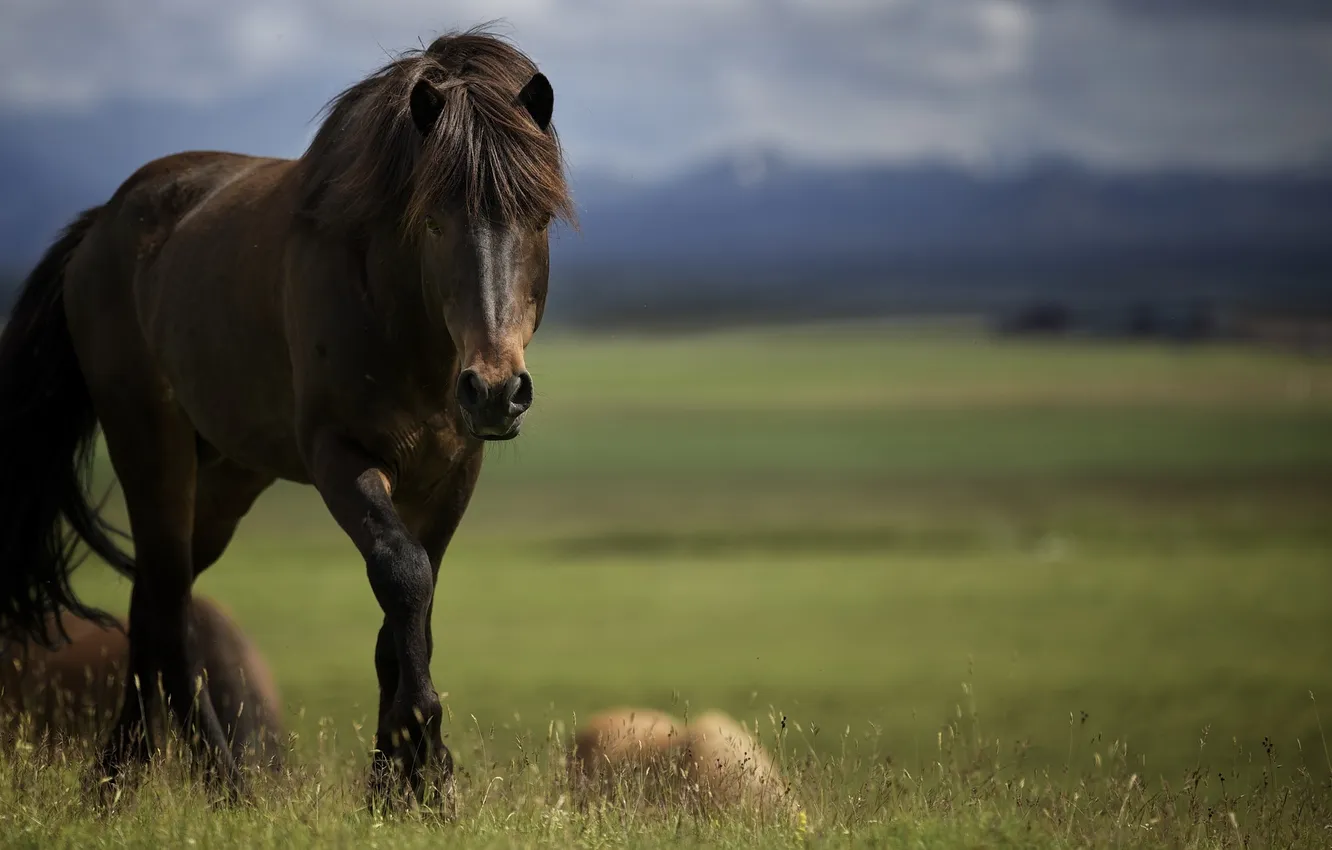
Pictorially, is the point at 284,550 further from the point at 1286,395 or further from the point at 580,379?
the point at 580,379

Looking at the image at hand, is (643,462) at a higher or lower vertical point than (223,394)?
lower

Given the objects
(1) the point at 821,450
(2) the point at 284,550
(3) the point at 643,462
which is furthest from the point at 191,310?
(1) the point at 821,450

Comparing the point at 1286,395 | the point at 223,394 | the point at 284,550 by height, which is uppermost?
the point at 223,394

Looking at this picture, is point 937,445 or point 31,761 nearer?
point 31,761

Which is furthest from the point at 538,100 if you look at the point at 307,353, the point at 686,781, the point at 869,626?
the point at 869,626

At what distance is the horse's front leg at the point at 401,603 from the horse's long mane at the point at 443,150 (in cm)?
98

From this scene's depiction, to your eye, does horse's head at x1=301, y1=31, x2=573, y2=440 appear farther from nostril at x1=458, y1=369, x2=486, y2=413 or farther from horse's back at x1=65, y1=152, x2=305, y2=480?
horse's back at x1=65, y1=152, x2=305, y2=480

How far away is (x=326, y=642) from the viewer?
33625 millimetres

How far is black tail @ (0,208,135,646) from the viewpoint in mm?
7957

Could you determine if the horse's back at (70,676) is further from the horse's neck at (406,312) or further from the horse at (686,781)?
the horse's neck at (406,312)

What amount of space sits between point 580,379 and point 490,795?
180288mm

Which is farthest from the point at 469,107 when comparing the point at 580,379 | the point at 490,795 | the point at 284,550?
the point at 580,379

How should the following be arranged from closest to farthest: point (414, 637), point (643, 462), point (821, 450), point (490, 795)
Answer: point (414, 637)
point (490, 795)
point (643, 462)
point (821, 450)

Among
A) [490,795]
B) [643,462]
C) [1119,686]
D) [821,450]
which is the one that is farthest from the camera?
[821,450]
